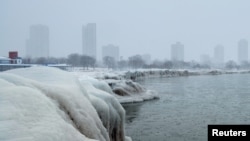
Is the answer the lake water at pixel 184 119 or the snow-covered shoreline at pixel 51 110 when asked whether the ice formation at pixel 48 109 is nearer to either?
the snow-covered shoreline at pixel 51 110

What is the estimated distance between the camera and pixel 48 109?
5531 mm

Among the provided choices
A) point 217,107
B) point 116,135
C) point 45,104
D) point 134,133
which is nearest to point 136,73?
point 217,107

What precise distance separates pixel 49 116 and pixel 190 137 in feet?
50.0

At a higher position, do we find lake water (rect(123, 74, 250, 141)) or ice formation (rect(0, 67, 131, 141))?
ice formation (rect(0, 67, 131, 141))

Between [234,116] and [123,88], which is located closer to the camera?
→ [234,116]

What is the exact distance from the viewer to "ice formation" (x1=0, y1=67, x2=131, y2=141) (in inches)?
179

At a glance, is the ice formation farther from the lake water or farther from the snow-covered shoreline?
the lake water

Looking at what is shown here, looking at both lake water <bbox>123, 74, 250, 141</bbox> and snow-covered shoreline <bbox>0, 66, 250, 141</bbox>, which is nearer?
snow-covered shoreline <bbox>0, 66, 250, 141</bbox>

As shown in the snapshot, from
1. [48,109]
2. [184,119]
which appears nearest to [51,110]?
[48,109]

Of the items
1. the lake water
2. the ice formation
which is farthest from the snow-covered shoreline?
the lake water

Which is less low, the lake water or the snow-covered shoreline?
the snow-covered shoreline

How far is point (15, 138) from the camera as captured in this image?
4.18 m

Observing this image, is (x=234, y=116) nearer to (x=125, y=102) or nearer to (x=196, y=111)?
(x=196, y=111)

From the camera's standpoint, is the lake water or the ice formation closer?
the ice formation
